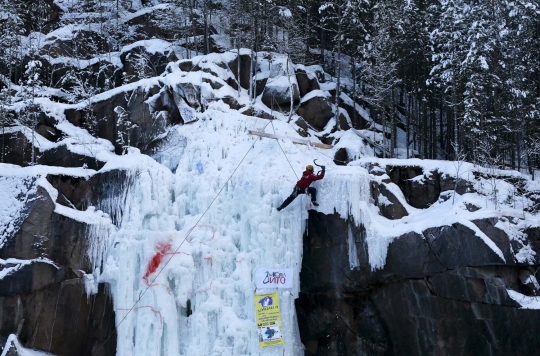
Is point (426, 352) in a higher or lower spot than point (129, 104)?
lower

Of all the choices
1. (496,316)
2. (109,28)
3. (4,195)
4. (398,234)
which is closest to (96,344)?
(4,195)

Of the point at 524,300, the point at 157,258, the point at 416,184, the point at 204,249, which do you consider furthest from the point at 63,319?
the point at 524,300

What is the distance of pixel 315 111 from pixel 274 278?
7.89 m

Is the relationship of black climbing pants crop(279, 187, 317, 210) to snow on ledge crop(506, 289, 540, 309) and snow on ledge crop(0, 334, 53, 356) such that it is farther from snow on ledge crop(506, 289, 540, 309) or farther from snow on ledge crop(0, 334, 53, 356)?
snow on ledge crop(0, 334, 53, 356)

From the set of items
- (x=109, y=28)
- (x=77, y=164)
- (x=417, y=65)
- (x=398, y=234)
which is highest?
(x=109, y=28)

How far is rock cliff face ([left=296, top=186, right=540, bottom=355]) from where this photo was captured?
36.3 feet

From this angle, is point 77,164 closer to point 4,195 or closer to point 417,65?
point 4,195

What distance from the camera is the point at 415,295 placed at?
11.5 m

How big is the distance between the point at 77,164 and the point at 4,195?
3.13m

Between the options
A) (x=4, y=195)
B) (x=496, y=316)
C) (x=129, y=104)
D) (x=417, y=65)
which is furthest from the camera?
(x=417, y=65)

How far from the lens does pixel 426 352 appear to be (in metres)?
11.4

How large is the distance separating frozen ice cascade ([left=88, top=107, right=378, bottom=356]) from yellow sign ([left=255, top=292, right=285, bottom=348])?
149 mm

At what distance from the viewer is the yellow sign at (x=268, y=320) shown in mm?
11523

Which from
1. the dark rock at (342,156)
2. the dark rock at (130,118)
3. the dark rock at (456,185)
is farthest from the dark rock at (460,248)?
the dark rock at (130,118)
